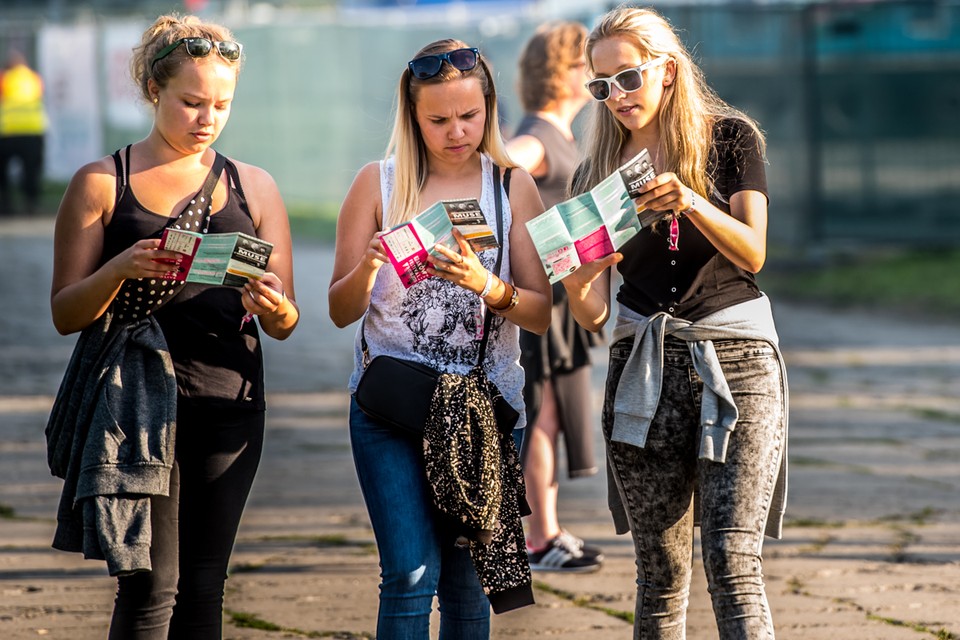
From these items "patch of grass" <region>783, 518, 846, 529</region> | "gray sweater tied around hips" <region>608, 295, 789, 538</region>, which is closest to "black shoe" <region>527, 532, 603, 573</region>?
"patch of grass" <region>783, 518, 846, 529</region>

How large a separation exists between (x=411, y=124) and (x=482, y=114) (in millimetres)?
179

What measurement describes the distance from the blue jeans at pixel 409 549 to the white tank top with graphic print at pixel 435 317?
0.64ft

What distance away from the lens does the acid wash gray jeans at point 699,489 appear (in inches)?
123

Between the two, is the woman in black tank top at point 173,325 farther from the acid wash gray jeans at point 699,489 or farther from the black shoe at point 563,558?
the black shoe at point 563,558

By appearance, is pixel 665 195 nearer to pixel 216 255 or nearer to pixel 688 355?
pixel 688 355

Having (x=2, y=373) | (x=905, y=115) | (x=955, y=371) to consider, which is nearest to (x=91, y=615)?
(x=2, y=373)

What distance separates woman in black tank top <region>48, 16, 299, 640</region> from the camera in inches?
122

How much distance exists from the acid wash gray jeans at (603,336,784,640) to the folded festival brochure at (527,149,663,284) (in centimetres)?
35

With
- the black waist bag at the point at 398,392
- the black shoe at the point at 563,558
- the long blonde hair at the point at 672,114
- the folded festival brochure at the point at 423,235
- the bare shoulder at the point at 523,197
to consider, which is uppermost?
the long blonde hair at the point at 672,114

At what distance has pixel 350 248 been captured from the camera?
3279 millimetres

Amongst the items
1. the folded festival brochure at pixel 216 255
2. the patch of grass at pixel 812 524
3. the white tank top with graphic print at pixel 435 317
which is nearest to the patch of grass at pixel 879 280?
the patch of grass at pixel 812 524

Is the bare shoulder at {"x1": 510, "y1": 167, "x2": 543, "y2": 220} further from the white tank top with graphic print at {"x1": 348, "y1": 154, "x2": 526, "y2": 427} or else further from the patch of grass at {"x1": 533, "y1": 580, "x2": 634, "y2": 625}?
the patch of grass at {"x1": 533, "y1": 580, "x2": 634, "y2": 625}

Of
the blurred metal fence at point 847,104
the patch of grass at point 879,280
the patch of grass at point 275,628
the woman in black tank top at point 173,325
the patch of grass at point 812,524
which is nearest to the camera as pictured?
the woman in black tank top at point 173,325

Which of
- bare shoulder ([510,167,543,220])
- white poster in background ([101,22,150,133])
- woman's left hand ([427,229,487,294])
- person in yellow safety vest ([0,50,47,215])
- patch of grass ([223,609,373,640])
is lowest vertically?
patch of grass ([223,609,373,640])
